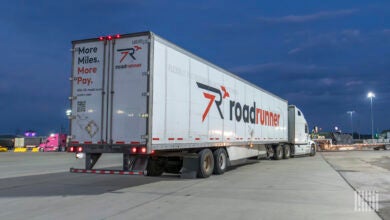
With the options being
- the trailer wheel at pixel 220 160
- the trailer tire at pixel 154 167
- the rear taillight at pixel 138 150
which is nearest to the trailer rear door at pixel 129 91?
the rear taillight at pixel 138 150

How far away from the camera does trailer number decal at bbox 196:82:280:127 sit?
1542 cm

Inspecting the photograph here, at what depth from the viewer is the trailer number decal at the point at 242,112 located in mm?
15422

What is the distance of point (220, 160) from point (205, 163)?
4.95 feet

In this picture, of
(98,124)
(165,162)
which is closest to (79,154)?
(98,124)

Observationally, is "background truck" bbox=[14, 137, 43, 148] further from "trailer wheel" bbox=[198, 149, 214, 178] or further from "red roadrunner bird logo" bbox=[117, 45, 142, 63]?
"red roadrunner bird logo" bbox=[117, 45, 142, 63]

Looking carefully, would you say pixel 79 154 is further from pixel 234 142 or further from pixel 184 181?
pixel 234 142

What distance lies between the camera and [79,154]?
12336 mm

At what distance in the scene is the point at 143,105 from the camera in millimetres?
11398

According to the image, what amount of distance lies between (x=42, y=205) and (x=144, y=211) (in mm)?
2623

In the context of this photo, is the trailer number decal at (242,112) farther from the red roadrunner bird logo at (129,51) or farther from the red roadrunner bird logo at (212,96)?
the red roadrunner bird logo at (129,51)

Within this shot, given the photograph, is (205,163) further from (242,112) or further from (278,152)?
(278,152)

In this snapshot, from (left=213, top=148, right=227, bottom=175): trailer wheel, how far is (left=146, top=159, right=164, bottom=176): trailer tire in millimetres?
2319

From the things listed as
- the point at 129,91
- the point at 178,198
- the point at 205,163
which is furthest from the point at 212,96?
the point at 178,198

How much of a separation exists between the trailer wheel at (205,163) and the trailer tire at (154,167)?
150cm
